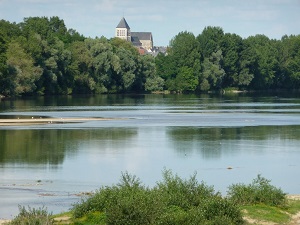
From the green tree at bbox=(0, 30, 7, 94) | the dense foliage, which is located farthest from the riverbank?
the green tree at bbox=(0, 30, 7, 94)

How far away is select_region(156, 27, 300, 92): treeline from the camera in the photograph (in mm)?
134638

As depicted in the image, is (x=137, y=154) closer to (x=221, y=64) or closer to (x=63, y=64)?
(x=63, y=64)

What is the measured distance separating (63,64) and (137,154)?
2803 inches

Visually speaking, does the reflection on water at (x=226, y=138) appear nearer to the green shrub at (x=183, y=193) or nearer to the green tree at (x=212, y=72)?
the green shrub at (x=183, y=193)

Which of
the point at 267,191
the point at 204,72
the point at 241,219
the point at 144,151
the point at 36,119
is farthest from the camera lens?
the point at 204,72

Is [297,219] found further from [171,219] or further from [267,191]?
[171,219]

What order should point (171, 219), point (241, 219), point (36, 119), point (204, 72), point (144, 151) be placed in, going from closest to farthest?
point (171, 219) < point (241, 219) < point (144, 151) < point (36, 119) < point (204, 72)

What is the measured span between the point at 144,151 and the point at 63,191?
14109 millimetres

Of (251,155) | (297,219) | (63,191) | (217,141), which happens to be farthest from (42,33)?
(297,219)

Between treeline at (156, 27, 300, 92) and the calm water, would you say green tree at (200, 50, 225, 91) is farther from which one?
the calm water

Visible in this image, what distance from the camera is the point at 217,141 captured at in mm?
46062

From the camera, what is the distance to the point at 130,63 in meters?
120

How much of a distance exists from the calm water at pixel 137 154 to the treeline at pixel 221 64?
223 ft

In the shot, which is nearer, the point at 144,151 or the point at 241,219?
the point at 241,219
